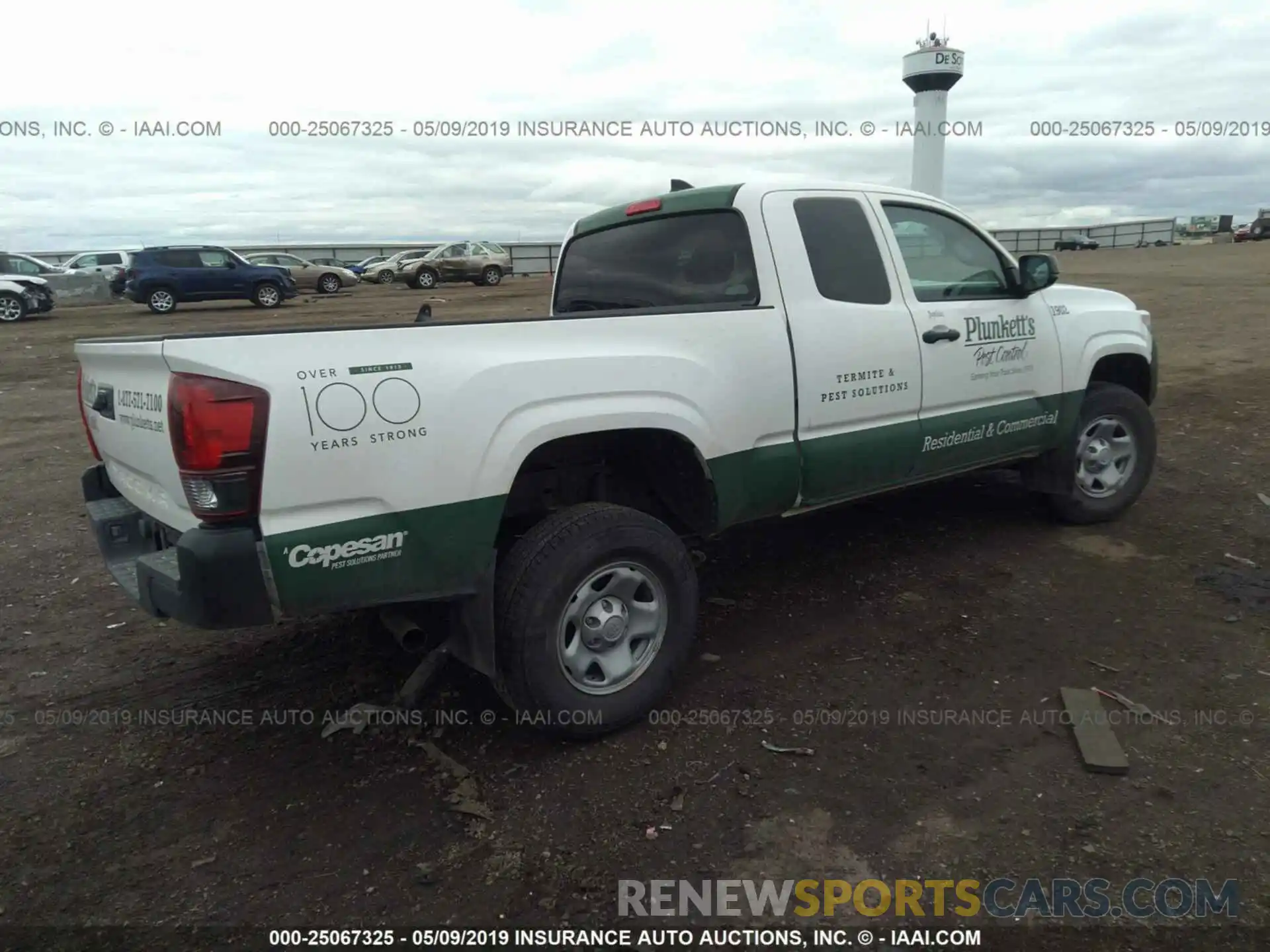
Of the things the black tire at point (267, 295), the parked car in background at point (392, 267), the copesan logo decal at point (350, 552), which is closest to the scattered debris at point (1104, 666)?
the copesan logo decal at point (350, 552)

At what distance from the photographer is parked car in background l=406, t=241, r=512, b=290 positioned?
29.8 m

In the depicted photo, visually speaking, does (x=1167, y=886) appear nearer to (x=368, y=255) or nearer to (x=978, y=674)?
(x=978, y=674)

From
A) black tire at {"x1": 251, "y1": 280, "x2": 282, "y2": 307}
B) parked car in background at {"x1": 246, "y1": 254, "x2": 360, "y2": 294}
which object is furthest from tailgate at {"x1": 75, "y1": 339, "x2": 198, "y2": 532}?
parked car in background at {"x1": 246, "y1": 254, "x2": 360, "y2": 294}

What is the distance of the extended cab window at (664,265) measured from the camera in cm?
373

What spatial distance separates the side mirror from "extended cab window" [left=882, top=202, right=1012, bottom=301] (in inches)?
3.3

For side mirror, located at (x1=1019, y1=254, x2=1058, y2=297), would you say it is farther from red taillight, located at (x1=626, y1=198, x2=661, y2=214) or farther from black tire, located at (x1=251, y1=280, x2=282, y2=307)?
black tire, located at (x1=251, y1=280, x2=282, y2=307)

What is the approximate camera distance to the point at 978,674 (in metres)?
3.54

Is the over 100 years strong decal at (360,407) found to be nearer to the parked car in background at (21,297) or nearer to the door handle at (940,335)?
the door handle at (940,335)

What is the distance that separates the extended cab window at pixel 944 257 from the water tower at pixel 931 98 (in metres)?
39.7

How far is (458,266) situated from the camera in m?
30.3

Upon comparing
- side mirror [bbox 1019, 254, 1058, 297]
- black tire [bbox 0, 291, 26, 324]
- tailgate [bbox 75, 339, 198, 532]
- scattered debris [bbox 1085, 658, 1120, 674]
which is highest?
black tire [bbox 0, 291, 26, 324]

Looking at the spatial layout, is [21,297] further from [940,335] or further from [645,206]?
[940,335]

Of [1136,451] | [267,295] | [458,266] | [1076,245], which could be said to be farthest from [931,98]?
[1136,451]

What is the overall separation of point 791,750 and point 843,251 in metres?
2.15
